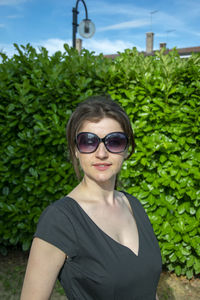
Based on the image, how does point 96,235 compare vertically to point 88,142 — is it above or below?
below

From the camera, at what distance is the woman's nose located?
1476 millimetres

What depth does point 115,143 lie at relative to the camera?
151cm

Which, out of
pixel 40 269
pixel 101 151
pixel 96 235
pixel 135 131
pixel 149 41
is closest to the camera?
pixel 40 269

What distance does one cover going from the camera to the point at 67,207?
1.37 metres

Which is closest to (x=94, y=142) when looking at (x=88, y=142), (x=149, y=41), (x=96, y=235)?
(x=88, y=142)

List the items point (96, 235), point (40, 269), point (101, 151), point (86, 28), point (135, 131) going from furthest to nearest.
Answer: point (86, 28)
point (135, 131)
point (101, 151)
point (96, 235)
point (40, 269)

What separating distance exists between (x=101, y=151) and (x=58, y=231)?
47 centimetres

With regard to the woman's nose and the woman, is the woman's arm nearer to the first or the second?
the woman

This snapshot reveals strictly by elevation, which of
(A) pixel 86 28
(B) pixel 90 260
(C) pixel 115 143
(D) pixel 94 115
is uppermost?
(A) pixel 86 28

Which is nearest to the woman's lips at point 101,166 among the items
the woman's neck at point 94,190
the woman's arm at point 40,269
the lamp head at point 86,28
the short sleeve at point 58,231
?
the woman's neck at point 94,190

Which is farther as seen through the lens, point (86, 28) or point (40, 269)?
point (86, 28)

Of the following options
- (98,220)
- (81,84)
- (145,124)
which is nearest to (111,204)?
(98,220)

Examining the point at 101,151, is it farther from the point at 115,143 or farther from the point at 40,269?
the point at 40,269

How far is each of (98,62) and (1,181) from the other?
7.44 ft
